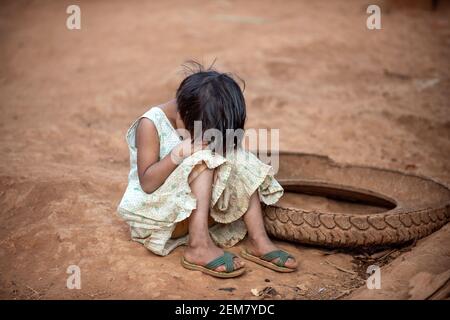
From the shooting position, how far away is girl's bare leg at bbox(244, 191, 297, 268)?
2564mm

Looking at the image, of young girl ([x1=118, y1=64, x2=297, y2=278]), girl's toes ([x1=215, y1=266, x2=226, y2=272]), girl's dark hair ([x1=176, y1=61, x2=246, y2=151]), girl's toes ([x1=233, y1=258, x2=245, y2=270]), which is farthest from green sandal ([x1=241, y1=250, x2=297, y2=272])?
girl's dark hair ([x1=176, y1=61, x2=246, y2=151])

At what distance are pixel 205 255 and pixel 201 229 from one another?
13 centimetres

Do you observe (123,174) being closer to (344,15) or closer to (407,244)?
(407,244)

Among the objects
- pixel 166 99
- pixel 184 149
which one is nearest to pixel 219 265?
pixel 184 149

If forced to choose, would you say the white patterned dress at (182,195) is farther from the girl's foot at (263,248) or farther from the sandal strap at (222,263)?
the sandal strap at (222,263)

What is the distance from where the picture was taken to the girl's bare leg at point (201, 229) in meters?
2.41

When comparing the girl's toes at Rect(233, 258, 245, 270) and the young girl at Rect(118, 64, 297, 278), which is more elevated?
the young girl at Rect(118, 64, 297, 278)

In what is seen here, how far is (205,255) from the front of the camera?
7.91 feet

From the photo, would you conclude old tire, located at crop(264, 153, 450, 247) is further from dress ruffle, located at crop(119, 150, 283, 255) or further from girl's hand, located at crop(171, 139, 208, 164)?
girl's hand, located at crop(171, 139, 208, 164)

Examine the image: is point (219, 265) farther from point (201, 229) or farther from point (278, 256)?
point (278, 256)

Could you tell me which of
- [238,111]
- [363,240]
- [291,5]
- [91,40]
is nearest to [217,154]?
[238,111]

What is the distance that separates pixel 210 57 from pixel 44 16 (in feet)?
11.9

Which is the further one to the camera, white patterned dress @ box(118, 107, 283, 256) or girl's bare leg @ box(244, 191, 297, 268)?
girl's bare leg @ box(244, 191, 297, 268)

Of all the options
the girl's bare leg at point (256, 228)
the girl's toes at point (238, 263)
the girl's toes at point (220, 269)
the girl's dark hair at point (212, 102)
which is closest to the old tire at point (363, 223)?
the girl's bare leg at point (256, 228)
